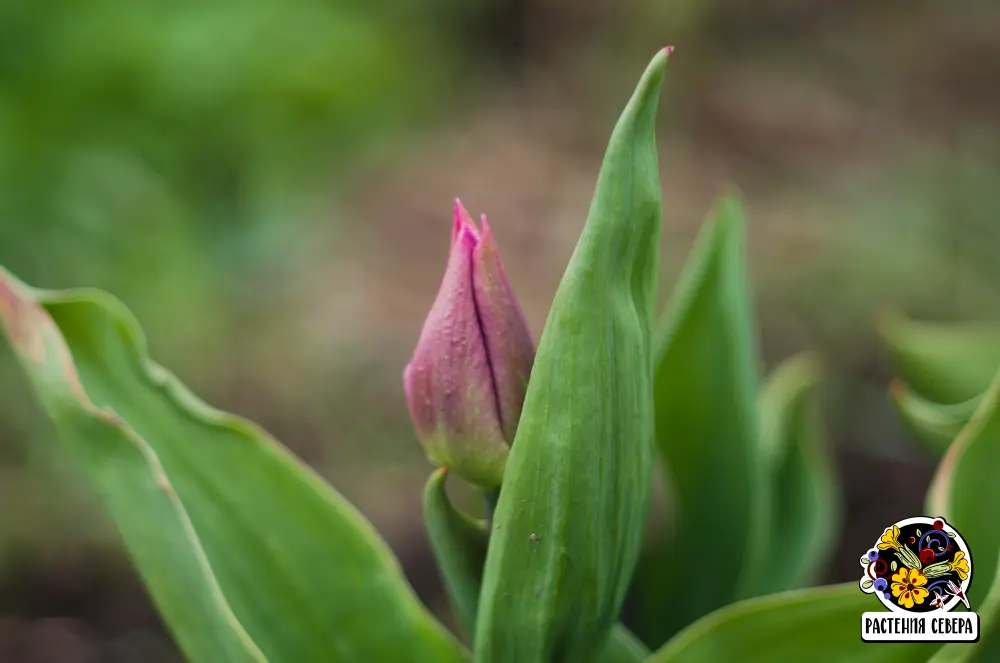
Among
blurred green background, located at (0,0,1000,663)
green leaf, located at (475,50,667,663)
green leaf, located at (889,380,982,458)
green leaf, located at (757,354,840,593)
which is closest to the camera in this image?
green leaf, located at (475,50,667,663)

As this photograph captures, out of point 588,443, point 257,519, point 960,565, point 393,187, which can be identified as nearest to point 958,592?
point 960,565

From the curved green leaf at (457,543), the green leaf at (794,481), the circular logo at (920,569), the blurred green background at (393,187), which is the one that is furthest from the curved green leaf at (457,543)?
the blurred green background at (393,187)

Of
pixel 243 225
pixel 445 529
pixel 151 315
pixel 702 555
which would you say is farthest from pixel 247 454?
pixel 243 225

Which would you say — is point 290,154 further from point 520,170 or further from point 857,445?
point 857,445

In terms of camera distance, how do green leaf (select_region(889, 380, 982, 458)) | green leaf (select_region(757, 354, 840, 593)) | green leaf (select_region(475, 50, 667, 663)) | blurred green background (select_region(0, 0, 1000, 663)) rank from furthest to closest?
blurred green background (select_region(0, 0, 1000, 663)) → green leaf (select_region(757, 354, 840, 593)) → green leaf (select_region(889, 380, 982, 458)) → green leaf (select_region(475, 50, 667, 663))

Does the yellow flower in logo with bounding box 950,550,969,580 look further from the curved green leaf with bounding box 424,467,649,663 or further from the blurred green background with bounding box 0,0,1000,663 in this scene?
the blurred green background with bounding box 0,0,1000,663

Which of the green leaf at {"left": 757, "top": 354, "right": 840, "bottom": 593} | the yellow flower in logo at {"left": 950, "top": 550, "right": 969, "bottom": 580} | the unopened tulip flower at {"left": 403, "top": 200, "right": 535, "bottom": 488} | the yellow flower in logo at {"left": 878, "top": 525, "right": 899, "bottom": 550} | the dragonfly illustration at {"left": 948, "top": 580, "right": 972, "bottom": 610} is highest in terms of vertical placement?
the unopened tulip flower at {"left": 403, "top": 200, "right": 535, "bottom": 488}

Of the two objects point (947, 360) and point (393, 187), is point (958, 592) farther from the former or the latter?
→ point (393, 187)

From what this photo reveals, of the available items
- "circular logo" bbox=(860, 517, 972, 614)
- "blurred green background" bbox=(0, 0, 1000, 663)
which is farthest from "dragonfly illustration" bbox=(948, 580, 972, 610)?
"blurred green background" bbox=(0, 0, 1000, 663)
